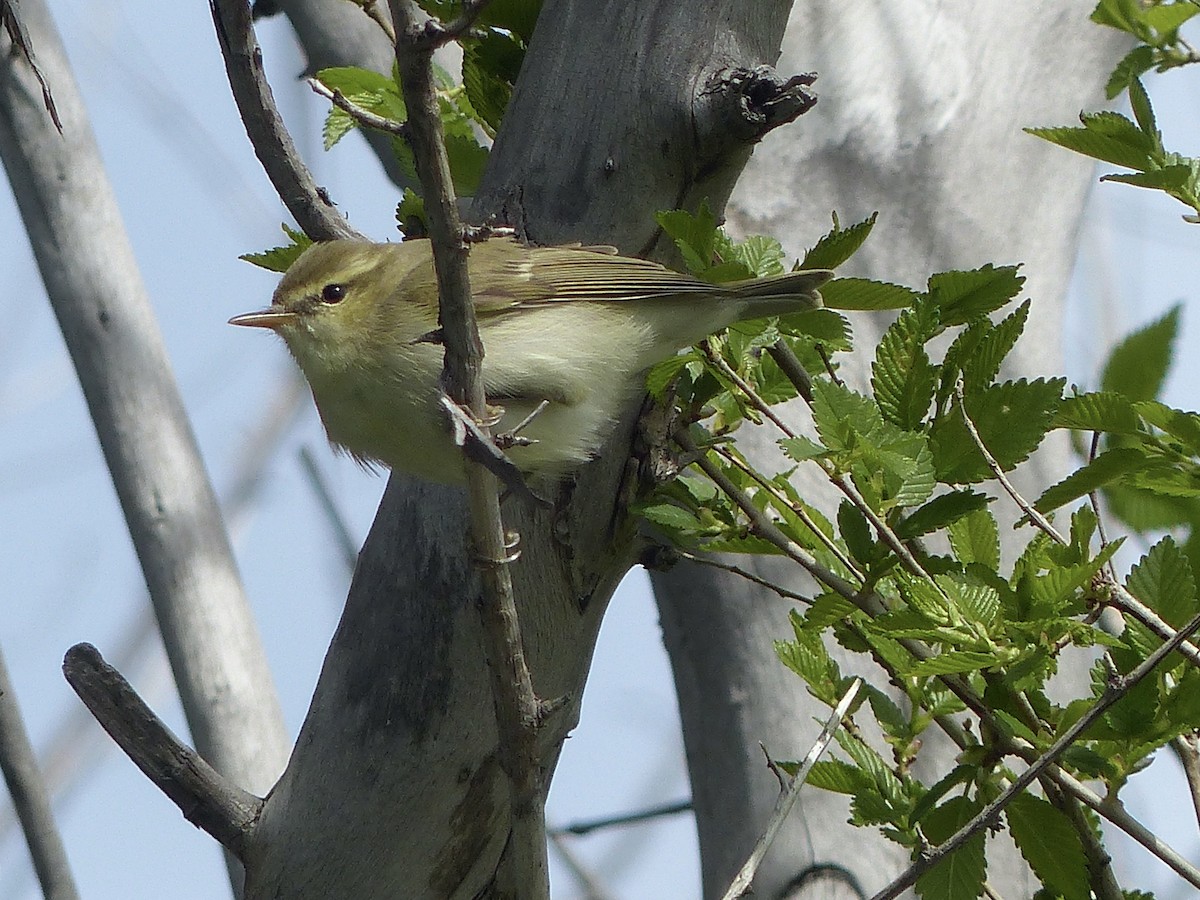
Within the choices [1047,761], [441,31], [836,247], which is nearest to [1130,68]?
[836,247]

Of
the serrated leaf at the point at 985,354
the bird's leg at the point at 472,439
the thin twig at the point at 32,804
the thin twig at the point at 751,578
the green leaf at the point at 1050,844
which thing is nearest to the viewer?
the bird's leg at the point at 472,439

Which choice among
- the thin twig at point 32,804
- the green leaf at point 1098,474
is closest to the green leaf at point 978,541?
the green leaf at point 1098,474

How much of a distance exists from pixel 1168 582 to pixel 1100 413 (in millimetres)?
270

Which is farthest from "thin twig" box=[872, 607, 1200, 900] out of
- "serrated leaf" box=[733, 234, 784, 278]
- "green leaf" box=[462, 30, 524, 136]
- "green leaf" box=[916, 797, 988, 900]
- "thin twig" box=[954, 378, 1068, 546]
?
"green leaf" box=[462, 30, 524, 136]

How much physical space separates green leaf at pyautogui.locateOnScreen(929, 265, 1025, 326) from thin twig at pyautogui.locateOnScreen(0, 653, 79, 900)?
1.85m

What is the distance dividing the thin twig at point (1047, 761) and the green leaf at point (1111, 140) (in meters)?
0.71

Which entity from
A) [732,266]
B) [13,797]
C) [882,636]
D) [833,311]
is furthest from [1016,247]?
[13,797]

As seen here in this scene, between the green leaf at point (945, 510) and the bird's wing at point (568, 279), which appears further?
the bird's wing at point (568, 279)

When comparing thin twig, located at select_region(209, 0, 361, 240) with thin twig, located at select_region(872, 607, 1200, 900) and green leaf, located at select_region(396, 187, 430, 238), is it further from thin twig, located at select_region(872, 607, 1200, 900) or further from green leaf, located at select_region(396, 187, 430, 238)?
thin twig, located at select_region(872, 607, 1200, 900)

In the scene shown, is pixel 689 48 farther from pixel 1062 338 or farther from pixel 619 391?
pixel 1062 338

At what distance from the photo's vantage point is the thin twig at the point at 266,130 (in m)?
2.44

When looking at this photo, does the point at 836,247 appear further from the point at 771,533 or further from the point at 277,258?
the point at 277,258

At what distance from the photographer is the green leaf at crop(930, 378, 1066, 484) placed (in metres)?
1.96

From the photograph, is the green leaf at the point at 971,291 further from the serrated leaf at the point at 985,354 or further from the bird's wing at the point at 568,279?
the bird's wing at the point at 568,279
